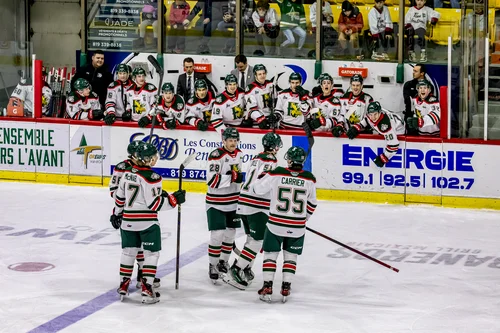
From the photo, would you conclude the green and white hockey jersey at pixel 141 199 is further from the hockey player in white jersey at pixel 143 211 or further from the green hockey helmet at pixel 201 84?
the green hockey helmet at pixel 201 84

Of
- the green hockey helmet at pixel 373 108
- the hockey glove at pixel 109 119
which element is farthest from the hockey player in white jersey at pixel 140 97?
the green hockey helmet at pixel 373 108

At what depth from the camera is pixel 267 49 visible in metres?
14.5

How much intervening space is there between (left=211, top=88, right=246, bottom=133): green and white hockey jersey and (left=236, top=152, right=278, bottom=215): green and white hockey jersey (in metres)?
4.38

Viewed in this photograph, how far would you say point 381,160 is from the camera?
12312 mm

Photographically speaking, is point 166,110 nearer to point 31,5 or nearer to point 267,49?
point 267,49

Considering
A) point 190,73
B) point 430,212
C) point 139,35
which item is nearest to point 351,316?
point 430,212

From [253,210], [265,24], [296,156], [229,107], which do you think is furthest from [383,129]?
[296,156]

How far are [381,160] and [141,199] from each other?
16.4 ft

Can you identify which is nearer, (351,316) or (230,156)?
(351,316)

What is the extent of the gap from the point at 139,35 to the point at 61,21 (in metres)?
2.22

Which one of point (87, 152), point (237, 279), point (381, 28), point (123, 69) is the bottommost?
point (237, 279)

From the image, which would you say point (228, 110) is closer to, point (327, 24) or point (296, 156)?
point (327, 24)

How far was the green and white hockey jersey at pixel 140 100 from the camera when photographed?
44.4 feet

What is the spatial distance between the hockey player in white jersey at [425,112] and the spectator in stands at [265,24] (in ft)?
8.30
